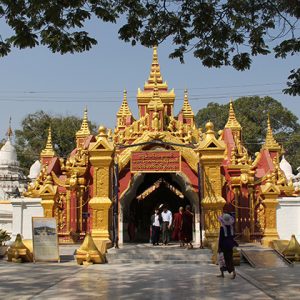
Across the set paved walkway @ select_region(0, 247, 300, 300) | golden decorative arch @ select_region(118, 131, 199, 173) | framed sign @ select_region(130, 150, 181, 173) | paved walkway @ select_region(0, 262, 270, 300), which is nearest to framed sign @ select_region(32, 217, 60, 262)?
paved walkway @ select_region(0, 247, 300, 300)

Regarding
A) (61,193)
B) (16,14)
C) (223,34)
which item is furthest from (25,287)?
(61,193)

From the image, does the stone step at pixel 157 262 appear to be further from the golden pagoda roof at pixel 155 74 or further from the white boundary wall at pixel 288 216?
the golden pagoda roof at pixel 155 74

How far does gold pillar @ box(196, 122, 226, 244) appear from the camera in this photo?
15102 millimetres

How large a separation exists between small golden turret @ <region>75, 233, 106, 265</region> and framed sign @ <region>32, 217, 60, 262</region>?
28.9 inches

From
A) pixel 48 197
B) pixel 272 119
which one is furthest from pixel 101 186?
pixel 272 119

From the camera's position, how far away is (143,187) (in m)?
19.6

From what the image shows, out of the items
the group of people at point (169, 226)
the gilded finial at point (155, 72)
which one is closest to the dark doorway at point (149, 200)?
the group of people at point (169, 226)

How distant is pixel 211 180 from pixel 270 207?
99.0 inches

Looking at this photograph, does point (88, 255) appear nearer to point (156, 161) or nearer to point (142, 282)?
point (142, 282)

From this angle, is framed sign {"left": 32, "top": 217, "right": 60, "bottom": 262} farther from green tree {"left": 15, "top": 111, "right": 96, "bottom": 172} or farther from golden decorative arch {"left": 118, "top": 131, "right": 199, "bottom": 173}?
green tree {"left": 15, "top": 111, "right": 96, "bottom": 172}

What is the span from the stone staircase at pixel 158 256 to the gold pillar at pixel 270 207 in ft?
9.86

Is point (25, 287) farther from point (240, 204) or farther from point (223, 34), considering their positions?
point (240, 204)

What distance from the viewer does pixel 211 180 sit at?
15359mm

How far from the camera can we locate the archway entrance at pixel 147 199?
17.7 m
